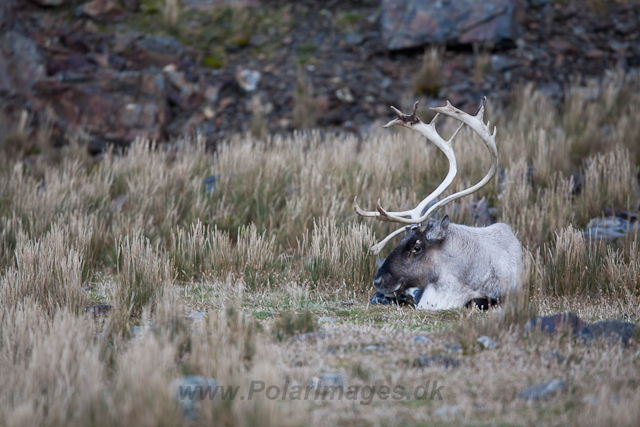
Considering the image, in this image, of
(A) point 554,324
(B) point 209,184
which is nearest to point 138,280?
(A) point 554,324

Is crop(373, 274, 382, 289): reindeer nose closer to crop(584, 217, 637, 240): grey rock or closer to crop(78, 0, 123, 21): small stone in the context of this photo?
crop(584, 217, 637, 240): grey rock

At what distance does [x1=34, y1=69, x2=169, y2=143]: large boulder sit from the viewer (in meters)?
13.2

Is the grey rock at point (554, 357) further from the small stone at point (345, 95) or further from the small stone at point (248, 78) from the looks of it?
the small stone at point (248, 78)

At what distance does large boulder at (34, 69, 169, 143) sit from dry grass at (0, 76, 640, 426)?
3.75 feet

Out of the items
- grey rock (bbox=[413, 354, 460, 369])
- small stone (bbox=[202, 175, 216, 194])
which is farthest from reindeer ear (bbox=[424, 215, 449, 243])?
small stone (bbox=[202, 175, 216, 194])

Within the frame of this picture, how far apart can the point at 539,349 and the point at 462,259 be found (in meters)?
1.62

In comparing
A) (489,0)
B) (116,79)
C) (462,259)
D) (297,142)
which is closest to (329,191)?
(297,142)

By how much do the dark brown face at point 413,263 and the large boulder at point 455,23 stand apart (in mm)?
9670

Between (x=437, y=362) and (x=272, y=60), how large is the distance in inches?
474

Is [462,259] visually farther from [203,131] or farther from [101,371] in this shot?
[203,131]

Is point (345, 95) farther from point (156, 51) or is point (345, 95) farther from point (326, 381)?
point (326, 381)

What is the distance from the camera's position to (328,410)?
3.46 m

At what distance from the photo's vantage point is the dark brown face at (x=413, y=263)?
19.2 ft

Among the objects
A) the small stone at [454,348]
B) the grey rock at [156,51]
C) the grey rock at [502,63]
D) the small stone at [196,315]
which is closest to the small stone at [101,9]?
the grey rock at [156,51]
